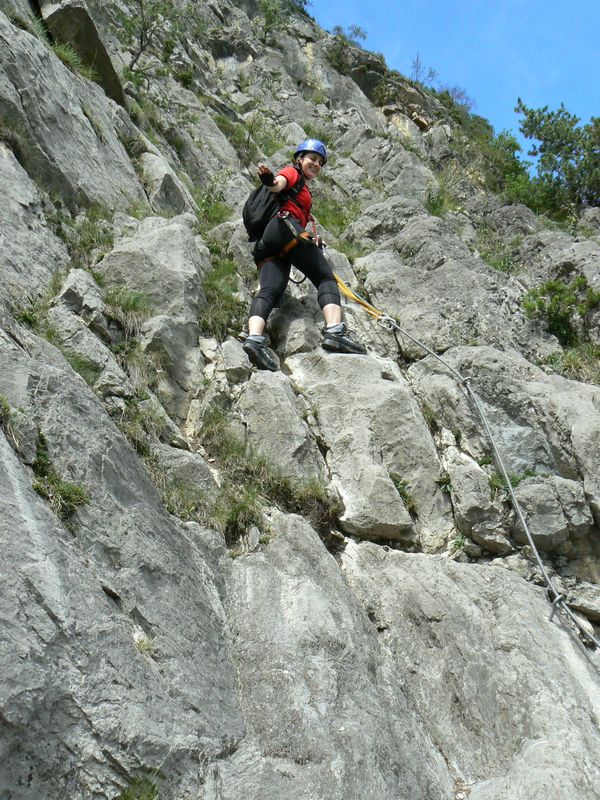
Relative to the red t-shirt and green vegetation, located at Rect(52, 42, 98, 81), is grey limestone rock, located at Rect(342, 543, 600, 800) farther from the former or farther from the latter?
green vegetation, located at Rect(52, 42, 98, 81)

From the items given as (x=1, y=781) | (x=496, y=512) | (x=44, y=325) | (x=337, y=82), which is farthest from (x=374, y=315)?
(x=337, y=82)

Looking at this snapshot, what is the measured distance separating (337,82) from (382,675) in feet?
78.1

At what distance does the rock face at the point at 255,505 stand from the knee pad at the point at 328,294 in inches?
13.1

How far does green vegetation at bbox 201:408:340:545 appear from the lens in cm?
516

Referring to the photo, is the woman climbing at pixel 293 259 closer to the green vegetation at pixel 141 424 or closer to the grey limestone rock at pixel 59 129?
the green vegetation at pixel 141 424

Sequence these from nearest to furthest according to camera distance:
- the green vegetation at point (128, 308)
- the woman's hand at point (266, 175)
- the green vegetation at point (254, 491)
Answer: the green vegetation at point (254, 491) < the green vegetation at point (128, 308) < the woman's hand at point (266, 175)

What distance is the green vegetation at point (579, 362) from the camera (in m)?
8.44

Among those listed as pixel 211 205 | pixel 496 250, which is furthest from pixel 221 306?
pixel 496 250

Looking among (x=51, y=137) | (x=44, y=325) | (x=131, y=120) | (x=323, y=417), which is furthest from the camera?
(x=131, y=120)

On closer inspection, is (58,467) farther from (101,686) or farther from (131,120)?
(131,120)

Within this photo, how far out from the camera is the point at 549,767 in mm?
3930

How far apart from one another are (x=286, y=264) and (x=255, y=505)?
3866 millimetres

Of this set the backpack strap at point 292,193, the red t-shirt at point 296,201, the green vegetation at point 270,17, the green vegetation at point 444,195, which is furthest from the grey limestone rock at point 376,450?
the green vegetation at point 270,17

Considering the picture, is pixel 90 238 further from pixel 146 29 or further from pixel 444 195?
pixel 444 195
